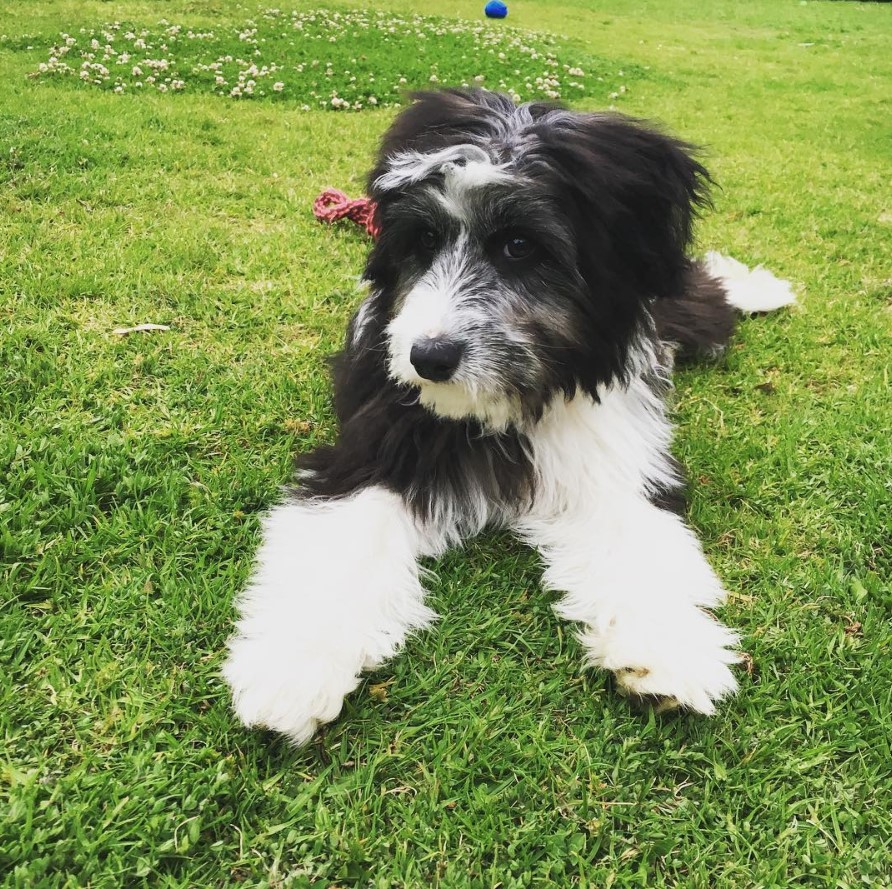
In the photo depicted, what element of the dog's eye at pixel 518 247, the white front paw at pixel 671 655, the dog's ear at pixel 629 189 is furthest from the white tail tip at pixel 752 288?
the white front paw at pixel 671 655

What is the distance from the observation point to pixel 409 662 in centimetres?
206

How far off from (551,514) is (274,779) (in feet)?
4.25

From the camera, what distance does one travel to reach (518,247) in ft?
7.29

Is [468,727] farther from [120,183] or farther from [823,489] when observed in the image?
[120,183]

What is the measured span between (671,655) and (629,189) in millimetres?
1398

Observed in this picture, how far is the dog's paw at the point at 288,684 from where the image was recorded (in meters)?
1.77

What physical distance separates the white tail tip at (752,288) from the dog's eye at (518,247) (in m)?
2.39

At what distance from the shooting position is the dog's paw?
5.80ft

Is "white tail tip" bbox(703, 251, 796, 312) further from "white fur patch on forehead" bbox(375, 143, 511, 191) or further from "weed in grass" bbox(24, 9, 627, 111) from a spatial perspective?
"weed in grass" bbox(24, 9, 627, 111)

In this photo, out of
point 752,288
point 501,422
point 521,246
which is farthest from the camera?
point 752,288

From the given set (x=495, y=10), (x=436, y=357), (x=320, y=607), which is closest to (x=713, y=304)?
(x=436, y=357)

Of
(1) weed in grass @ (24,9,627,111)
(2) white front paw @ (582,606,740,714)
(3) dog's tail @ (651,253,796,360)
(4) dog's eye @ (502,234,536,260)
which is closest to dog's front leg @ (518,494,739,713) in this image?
(2) white front paw @ (582,606,740,714)

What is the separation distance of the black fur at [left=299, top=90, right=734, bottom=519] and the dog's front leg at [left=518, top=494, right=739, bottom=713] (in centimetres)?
19

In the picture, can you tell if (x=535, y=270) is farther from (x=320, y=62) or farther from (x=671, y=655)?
(x=320, y=62)
